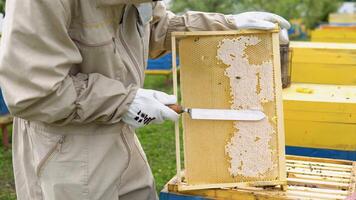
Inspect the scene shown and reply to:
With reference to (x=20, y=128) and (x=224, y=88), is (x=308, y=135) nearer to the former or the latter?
(x=224, y=88)

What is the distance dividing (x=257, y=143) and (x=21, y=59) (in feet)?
3.50

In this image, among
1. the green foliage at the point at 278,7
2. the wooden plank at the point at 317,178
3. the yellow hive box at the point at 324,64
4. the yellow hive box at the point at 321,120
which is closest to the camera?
the wooden plank at the point at 317,178

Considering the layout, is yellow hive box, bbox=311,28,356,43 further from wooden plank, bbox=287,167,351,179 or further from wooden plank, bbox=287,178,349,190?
wooden plank, bbox=287,178,349,190

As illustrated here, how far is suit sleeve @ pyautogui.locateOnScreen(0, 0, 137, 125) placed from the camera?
5.89ft

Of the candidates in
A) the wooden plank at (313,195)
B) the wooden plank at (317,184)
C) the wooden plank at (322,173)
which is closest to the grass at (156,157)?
the wooden plank at (322,173)

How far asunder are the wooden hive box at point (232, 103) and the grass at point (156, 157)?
7.19ft

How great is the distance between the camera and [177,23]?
2453mm

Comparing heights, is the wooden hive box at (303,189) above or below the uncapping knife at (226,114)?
below

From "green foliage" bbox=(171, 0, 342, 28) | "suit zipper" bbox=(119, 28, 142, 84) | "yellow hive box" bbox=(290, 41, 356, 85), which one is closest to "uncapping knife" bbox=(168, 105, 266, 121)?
"suit zipper" bbox=(119, 28, 142, 84)

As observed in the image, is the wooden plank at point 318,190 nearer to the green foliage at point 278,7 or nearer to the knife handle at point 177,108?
the knife handle at point 177,108

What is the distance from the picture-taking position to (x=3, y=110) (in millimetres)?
5379

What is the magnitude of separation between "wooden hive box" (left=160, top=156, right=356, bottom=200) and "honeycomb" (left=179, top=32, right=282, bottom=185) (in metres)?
0.06

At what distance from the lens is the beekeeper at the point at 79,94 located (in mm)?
1807

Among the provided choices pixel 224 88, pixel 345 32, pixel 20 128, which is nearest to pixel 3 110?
pixel 20 128
